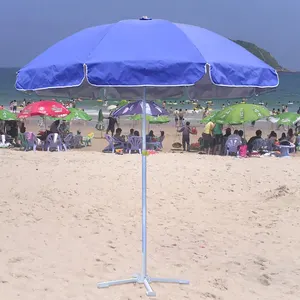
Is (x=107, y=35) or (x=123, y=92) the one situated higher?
(x=107, y=35)

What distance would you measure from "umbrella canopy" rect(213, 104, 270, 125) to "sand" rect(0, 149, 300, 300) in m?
4.25

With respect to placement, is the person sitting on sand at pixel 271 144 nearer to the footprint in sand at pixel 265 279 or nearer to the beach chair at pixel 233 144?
the beach chair at pixel 233 144

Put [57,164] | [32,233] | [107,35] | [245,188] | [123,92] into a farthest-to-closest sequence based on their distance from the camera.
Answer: [57,164]
[245,188]
[32,233]
[123,92]
[107,35]

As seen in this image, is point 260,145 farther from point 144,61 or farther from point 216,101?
point 216,101

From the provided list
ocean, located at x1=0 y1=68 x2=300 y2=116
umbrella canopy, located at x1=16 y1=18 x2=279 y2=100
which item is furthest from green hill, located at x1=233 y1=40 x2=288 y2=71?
ocean, located at x1=0 y1=68 x2=300 y2=116

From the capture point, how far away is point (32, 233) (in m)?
5.88

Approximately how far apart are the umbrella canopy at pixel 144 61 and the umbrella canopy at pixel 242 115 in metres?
10.7

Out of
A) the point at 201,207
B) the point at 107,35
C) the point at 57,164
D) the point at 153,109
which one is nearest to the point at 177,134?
the point at 153,109

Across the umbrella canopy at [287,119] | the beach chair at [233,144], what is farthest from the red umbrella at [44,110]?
the umbrella canopy at [287,119]

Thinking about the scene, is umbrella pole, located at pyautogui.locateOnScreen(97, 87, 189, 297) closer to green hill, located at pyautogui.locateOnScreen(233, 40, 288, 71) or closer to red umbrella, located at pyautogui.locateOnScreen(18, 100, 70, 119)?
green hill, located at pyautogui.locateOnScreen(233, 40, 288, 71)

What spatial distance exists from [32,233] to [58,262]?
1118mm

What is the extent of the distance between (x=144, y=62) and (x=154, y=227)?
3.47 m

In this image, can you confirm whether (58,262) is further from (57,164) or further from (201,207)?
(57,164)

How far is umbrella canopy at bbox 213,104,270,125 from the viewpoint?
14875 millimetres
